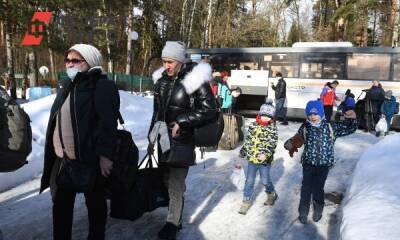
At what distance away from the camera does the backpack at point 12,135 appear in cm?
307

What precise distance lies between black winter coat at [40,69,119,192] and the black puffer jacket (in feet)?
2.13

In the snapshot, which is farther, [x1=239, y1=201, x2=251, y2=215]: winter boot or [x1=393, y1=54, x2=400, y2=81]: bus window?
[x1=393, y1=54, x2=400, y2=81]: bus window

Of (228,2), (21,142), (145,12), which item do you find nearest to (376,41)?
(228,2)

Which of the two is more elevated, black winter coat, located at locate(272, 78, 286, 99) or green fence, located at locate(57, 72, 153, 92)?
black winter coat, located at locate(272, 78, 286, 99)

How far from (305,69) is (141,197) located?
1294cm

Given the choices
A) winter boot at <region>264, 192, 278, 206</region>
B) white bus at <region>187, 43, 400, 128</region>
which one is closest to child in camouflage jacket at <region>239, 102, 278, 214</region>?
winter boot at <region>264, 192, 278, 206</region>

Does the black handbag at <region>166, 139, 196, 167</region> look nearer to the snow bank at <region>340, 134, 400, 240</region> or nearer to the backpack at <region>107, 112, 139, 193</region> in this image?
the backpack at <region>107, 112, 139, 193</region>

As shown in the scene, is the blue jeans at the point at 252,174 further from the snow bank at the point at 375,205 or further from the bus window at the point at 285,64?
the bus window at the point at 285,64

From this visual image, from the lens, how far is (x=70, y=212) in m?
3.23

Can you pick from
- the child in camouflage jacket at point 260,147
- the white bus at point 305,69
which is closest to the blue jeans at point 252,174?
the child in camouflage jacket at point 260,147

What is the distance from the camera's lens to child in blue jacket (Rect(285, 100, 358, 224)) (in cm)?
454

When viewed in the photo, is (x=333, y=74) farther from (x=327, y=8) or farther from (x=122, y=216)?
(x=327, y=8)

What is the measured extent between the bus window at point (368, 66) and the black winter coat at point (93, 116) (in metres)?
13.2

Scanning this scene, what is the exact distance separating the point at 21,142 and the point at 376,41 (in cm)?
4049
